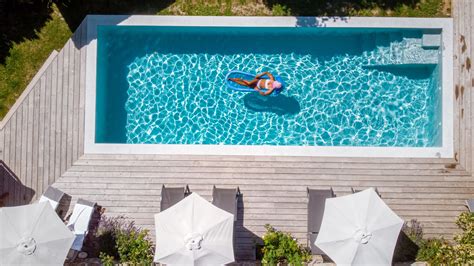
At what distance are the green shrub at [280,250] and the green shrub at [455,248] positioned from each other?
322 centimetres

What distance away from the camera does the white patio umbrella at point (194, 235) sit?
10648mm

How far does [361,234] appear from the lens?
10.7 m

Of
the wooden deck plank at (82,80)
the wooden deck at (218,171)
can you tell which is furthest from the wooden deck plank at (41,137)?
the wooden deck plank at (82,80)

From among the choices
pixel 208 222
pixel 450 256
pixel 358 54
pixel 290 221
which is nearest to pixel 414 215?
pixel 450 256

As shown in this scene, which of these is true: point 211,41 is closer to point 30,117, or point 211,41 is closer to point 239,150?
point 239,150

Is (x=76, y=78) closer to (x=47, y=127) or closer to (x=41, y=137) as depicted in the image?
(x=47, y=127)

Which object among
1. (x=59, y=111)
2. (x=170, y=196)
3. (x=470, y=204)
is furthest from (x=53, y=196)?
(x=470, y=204)

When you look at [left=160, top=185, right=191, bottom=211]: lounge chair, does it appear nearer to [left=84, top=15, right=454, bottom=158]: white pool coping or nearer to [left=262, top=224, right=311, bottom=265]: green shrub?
[left=84, top=15, right=454, bottom=158]: white pool coping

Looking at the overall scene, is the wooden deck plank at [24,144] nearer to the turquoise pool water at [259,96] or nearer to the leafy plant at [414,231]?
the turquoise pool water at [259,96]

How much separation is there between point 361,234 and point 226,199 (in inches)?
142

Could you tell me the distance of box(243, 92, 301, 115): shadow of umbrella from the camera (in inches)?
531

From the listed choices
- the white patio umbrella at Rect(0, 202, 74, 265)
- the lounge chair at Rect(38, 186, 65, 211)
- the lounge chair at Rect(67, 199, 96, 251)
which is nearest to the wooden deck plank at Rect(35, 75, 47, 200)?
the lounge chair at Rect(38, 186, 65, 211)

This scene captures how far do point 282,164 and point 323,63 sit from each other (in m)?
3.37

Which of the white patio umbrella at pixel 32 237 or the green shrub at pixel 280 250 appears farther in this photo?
the green shrub at pixel 280 250
